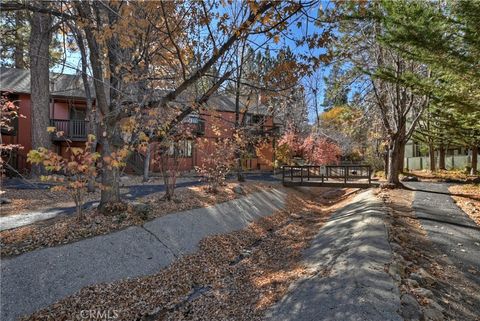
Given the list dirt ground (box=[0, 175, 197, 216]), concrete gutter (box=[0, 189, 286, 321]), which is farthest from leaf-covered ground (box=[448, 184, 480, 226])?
dirt ground (box=[0, 175, 197, 216])

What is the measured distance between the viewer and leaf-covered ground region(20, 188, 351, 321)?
491 centimetres

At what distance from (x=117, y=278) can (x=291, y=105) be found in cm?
2203

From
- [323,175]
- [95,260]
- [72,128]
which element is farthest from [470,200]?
[72,128]

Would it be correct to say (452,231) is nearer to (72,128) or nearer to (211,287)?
(211,287)

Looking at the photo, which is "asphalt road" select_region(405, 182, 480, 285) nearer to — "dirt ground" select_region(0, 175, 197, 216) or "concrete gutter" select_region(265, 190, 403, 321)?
"concrete gutter" select_region(265, 190, 403, 321)

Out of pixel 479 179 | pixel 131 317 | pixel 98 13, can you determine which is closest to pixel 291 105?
pixel 479 179

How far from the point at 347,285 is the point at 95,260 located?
443 centimetres

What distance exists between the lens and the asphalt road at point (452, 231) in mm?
5922

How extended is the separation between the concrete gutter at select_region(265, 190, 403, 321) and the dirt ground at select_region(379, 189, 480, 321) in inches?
8.9

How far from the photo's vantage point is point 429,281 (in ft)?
16.2

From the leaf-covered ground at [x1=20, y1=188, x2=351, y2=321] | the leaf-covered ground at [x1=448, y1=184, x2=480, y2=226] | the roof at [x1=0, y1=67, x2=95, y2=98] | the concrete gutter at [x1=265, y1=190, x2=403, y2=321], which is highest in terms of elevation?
the roof at [x1=0, y1=67, x2=95, y2=98]

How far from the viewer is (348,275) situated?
5.29 meters

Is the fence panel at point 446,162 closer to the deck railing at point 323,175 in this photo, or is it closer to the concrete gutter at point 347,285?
the deck railing at point 323,175

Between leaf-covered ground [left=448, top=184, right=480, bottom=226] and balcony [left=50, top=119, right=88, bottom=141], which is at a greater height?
balcony [left=50, top=119, right=88, bottom=141]
